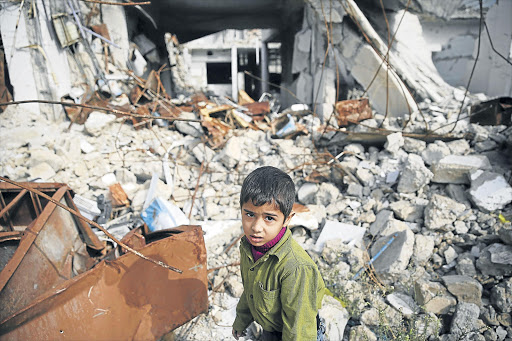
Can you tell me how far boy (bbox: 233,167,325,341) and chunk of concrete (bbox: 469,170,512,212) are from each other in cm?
259

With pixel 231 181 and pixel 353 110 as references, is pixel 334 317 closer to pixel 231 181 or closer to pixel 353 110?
pixel 231 181

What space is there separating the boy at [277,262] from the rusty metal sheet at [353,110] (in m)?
4.00

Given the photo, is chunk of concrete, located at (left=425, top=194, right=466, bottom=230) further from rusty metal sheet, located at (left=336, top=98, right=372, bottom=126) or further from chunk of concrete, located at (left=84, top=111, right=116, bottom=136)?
chunk of concrete, located at (left=84, top=111, right=116, bottom=136)

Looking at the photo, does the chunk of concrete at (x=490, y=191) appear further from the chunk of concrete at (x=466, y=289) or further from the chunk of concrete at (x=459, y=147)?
the chunk of concrete at (x=466, y=289)

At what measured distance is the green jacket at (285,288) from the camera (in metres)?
1.26

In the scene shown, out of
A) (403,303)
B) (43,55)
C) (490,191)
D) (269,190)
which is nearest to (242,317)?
(269,190)

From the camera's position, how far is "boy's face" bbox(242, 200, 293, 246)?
1299 millimetres

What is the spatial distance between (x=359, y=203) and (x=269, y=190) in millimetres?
2697

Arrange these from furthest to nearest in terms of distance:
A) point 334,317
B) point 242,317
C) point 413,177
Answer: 1. point 413,177
2. point 334,317
3. point 242,317

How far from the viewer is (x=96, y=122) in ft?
18.4

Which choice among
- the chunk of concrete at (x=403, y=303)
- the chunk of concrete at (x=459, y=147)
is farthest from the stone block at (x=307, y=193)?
the chunk of concrete at (x=459, y=147)

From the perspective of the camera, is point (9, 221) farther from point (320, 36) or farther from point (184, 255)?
point (320, 36)

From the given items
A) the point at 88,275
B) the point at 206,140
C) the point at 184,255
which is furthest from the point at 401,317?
the point at 206,140

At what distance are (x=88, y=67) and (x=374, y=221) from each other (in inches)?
251
